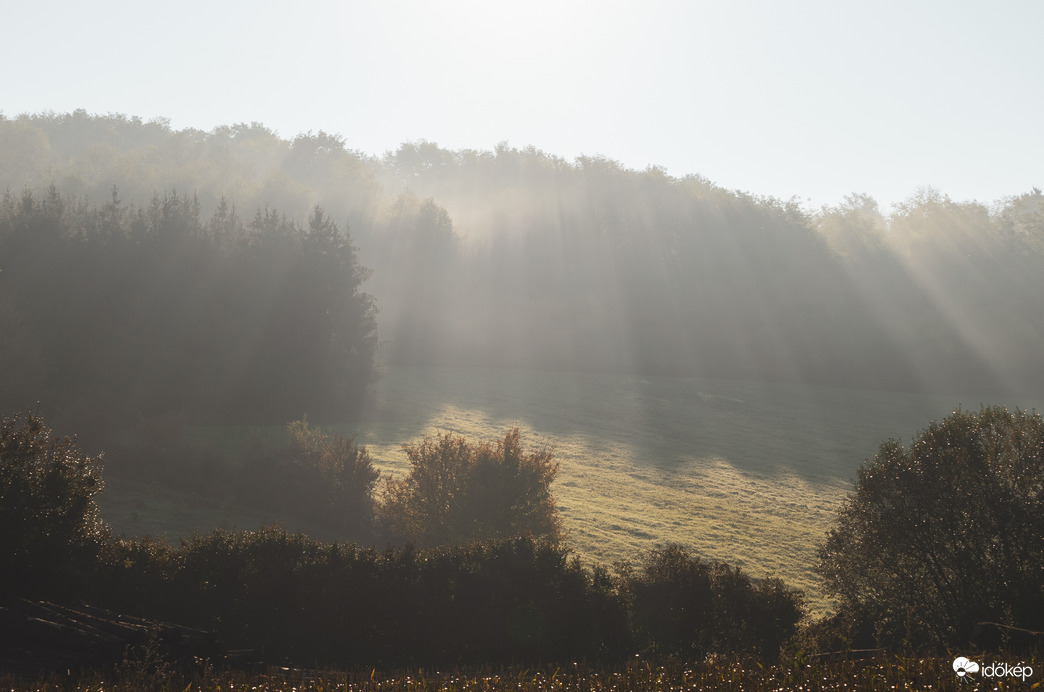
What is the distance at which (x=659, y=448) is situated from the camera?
43031 mm

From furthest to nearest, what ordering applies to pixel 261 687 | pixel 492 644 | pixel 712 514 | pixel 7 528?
pixel 712 514 → pixel 492 644 → pixel 7 528 → pixel 261 687

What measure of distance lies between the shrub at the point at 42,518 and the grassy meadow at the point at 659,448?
293 inches

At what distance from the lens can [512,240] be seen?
7856 centimetres

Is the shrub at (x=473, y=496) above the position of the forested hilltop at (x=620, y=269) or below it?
below

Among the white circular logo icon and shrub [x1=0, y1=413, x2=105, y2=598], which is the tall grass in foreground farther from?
shrub [x1=0, y1=413, x2=105, y2=598]

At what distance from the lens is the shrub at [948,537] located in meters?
12.7

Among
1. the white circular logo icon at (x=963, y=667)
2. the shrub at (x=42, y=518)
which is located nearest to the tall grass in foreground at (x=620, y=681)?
the white circular logo icon at (x=963, y=667)

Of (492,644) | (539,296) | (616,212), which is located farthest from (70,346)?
(616,212)

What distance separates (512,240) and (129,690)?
73203mm

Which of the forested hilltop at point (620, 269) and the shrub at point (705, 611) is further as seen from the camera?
the forested hilltop at point (620, 269)

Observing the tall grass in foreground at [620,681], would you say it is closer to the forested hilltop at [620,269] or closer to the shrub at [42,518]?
the shrub at [42,518]

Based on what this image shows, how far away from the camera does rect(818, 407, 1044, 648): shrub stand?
1269 centimetres

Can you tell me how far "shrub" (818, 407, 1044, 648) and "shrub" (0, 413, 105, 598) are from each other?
15.3 m

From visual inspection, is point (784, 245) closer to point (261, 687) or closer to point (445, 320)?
point (445, 320)
